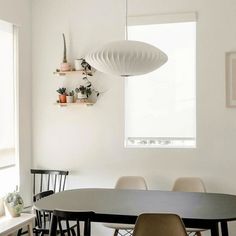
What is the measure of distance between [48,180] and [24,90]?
1109mm

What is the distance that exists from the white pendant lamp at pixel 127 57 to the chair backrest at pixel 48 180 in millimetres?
2038

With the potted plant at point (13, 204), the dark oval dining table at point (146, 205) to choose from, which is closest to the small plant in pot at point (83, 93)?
the dark oval dining table at point (146, 205)

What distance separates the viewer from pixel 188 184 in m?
3.91

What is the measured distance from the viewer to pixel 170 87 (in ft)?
14.1

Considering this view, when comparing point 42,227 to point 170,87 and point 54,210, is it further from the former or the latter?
point 170,87

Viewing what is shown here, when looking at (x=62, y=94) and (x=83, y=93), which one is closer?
(x=83, y=93)

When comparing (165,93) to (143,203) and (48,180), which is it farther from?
(48,180)

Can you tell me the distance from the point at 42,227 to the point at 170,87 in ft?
6.61

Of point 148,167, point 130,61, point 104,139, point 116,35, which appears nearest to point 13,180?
point 104,139

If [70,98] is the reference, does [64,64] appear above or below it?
above

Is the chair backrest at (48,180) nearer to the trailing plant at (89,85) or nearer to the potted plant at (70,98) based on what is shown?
the potted plant at (70,98)

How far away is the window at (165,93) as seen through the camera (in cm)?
423

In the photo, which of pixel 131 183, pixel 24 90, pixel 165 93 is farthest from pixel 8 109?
pixel 165 93

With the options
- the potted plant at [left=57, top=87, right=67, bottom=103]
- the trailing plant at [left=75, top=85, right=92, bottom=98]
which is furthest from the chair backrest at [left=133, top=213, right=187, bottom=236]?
the potted plant at [left=57, top=87, right=67, bottom=103]
